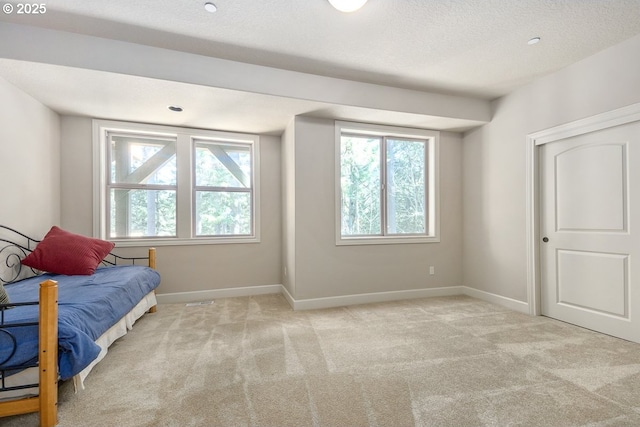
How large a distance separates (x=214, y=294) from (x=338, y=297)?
171cm

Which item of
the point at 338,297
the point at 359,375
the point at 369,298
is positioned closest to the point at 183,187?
the point at 338,297

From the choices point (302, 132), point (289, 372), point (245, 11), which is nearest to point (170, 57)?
point (245, 11)

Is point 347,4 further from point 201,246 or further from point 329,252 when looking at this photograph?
point 201,246

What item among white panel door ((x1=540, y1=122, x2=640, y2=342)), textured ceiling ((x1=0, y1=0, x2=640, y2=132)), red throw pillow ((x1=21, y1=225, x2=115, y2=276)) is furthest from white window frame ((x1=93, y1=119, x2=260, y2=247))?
white panel door ((x1=540, y1=122, x2=640, y2=342))

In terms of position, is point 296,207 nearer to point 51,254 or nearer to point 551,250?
point 51,254

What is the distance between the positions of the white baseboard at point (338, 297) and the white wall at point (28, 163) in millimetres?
1589

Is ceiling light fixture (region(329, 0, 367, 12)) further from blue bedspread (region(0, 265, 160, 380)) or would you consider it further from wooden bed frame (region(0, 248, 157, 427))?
blue bedspread (region(0, 265, 160, 380))

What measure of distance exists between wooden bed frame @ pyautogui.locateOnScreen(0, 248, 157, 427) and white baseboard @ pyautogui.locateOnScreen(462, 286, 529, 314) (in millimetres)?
4190

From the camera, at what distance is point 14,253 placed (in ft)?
8.91

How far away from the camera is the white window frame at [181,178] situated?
356 centimetres

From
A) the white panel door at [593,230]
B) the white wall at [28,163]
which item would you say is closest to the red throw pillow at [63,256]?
the white wall at [28,163]

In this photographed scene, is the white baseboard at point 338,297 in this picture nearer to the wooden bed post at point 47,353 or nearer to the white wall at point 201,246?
the white wall at point 201,246

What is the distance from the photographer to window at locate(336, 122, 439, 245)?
3.89 m

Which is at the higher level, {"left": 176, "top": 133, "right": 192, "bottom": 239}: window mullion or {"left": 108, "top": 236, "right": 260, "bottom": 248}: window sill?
{"left": 176, "top": 133, "right": 192, "bottom": 239}: window mullion
